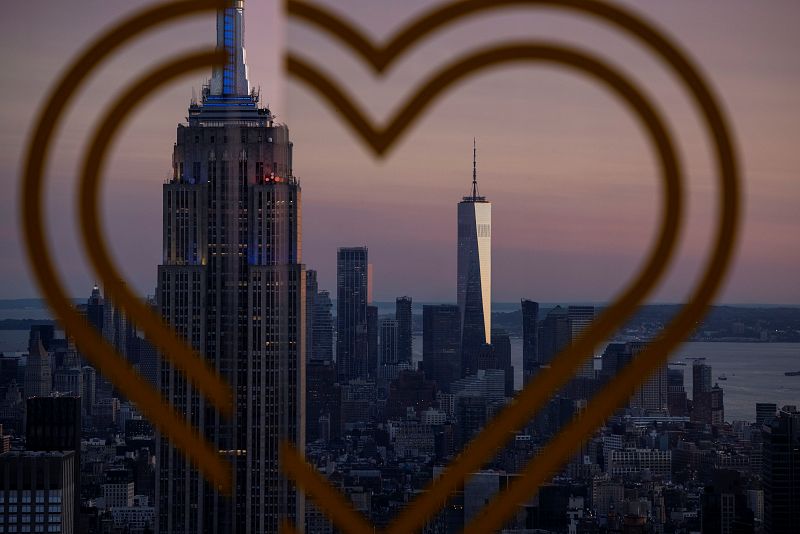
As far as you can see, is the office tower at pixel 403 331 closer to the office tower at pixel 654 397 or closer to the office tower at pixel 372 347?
the office tower at pixel 372 347

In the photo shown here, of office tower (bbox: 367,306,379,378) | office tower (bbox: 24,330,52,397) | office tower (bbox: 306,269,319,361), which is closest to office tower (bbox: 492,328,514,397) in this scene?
office tower (bbox: 367,306,379,378)

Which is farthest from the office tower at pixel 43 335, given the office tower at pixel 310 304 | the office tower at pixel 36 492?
the office tower at pixel 310 304

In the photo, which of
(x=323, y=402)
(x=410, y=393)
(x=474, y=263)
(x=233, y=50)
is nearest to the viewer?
(x=233, y=50)

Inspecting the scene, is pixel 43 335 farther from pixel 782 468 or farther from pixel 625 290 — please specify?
pixel 625 290

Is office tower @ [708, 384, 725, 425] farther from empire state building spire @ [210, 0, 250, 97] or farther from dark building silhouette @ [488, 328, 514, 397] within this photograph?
empire state building spire @ [210, 0, 250, 97]

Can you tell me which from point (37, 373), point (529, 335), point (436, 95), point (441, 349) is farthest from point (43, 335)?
point (436, 95)

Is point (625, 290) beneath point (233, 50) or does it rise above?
beneath
